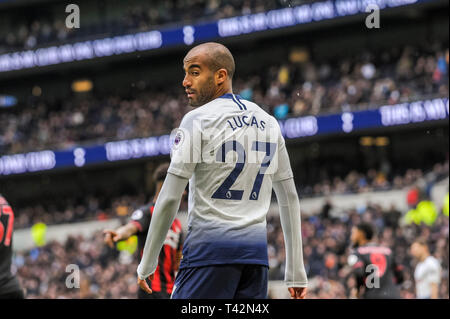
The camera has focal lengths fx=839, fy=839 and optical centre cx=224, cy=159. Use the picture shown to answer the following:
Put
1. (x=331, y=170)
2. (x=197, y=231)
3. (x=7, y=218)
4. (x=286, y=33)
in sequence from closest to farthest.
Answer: (x=197, y=231), (x=7, y=218), (x=331, y=170), (x=286, y=33)

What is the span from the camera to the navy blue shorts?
4137 millimetres

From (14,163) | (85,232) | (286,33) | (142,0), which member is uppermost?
(142,0)

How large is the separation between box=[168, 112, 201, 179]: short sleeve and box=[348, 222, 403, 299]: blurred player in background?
445 cm

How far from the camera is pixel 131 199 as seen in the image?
32.7 m

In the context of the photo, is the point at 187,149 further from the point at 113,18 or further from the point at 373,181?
the point at 113,18

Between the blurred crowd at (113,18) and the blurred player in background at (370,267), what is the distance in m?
21.7

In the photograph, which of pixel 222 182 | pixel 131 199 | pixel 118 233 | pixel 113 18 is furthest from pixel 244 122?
pixel 113 18

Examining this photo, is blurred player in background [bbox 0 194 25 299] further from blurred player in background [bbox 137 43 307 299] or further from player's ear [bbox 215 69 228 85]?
player's ear [bbox 215 69 228 85]

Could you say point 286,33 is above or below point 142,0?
below

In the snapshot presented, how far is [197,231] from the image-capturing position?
13.9 feet

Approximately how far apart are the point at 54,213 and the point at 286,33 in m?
11.5

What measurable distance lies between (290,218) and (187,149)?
784mm
